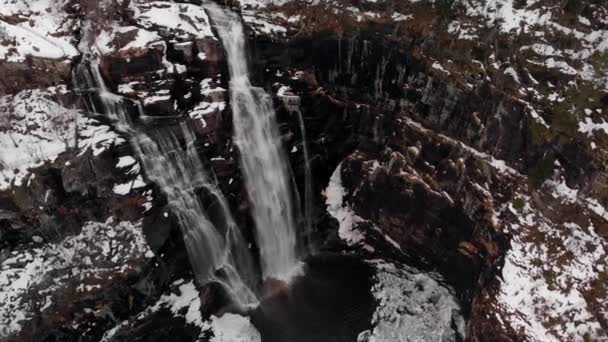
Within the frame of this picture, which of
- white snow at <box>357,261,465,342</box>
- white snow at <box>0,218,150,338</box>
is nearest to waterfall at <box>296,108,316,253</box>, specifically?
white snow at <box>357,261,465,342</box>

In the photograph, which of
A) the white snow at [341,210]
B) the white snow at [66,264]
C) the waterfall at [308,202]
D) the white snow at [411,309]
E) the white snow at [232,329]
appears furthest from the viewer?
the white snow at [341,210]

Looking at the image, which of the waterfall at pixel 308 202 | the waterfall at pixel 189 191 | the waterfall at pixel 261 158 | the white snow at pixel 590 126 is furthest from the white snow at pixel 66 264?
the white snow at pixel 590 126

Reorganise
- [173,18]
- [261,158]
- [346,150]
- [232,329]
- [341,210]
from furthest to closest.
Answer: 1. [341,210]
2. [346,150]
3. [261,158]
4. [173,18]
5. [232,329]

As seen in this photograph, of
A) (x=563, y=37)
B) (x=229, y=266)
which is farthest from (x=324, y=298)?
(x=563, y=37)

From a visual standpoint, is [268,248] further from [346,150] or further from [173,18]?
[173,18]

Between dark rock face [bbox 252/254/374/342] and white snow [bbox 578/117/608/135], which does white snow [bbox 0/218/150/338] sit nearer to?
dark rock face [bbox 252/254/374/342]

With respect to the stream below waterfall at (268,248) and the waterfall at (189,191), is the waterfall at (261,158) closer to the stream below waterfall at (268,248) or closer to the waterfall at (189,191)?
the stream below waterfall at (268,248)

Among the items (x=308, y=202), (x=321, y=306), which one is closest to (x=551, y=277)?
(x=321, y=306)
